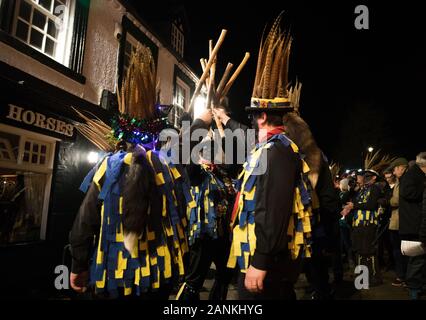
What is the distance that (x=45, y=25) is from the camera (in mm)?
6125

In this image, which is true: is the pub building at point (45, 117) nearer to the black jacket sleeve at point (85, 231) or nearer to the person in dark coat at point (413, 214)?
the black jacket sleeve at point (85, 231)

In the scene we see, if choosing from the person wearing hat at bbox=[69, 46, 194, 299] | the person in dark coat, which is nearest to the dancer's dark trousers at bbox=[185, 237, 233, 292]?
the person wearing hat at bbox=[69, 46, 194, 299]

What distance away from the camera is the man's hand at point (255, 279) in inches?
80.8

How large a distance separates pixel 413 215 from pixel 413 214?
2cm

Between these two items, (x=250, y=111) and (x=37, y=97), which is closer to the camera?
(x=250, y=111)

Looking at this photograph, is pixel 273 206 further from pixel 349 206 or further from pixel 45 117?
pixel 45 117

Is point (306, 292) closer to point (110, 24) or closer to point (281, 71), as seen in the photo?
point (281, 71)

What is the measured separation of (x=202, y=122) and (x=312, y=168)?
1268mm

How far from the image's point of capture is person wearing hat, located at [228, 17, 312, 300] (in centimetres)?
208

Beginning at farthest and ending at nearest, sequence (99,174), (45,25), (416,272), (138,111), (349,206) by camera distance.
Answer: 1. (349,206)
2. (45,25)
3. (416,272)
4. (138,111)
5. (99,174)

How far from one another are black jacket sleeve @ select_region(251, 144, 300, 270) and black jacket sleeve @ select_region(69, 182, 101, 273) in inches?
47.0

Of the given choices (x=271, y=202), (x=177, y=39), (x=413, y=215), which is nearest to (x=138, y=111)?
(x=271, y=202)
